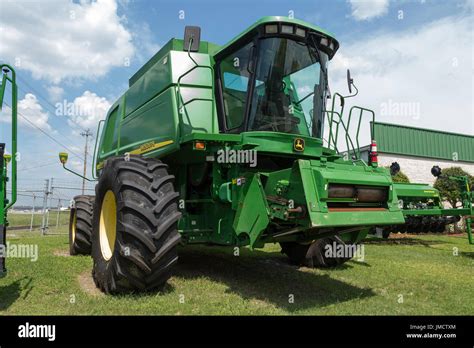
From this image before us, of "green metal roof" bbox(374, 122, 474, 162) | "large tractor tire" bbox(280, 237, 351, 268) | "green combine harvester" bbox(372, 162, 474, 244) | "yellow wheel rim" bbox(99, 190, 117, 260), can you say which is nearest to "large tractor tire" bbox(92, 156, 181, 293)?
"yellow wheel rim" bbox(99, 190, 117, 260)

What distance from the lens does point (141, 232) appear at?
13.7ft

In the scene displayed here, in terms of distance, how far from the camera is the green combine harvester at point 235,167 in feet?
13.8

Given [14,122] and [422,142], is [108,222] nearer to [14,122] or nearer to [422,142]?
[14,122]

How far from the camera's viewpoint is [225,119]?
5383mm

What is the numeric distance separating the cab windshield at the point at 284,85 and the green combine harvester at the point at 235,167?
1 cm

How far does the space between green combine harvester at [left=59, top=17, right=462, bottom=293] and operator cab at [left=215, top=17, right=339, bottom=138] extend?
0.05 feet

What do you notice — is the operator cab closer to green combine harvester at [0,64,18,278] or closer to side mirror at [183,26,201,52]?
side mirror at [183,26,201,52]

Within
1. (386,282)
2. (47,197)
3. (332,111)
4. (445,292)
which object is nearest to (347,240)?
(386,282)

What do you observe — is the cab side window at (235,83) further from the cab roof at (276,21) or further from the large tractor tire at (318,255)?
the large tractor tire at (318,255)

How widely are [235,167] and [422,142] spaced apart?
2165 cm

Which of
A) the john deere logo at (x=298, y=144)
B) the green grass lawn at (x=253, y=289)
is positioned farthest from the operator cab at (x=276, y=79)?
the green grass lawn at (x=253, y=289)

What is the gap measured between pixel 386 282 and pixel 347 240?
31.8 inches

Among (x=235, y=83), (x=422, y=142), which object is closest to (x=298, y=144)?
(x=235, y=83)
